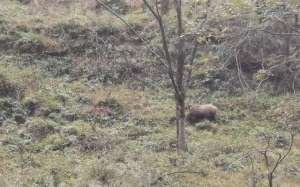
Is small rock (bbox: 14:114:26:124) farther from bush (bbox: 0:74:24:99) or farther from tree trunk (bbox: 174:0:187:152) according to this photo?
tree trunk (bbox: 174:0:187:152)

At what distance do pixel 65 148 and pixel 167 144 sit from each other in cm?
267

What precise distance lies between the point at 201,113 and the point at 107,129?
2.94 metres

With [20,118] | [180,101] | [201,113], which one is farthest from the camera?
[201,113]

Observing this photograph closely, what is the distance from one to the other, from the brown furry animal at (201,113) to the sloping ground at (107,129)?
38 centimetres

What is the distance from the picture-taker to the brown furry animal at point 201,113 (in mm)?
15734

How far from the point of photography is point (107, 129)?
14711 mm

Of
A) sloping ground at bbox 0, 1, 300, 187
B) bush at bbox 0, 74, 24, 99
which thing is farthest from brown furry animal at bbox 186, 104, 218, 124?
bush at bbox 0, 74, 24, 99

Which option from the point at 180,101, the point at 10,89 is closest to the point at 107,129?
the point at 180,101

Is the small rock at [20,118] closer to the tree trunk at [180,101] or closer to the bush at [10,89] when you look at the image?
the bush at [10,89]

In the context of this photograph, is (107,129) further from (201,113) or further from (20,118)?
(201,113)

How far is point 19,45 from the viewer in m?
18.7

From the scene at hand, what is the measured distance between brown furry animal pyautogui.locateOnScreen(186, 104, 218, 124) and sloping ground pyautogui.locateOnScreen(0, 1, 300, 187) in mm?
378

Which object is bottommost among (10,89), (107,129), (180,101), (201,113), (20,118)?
(107,129)

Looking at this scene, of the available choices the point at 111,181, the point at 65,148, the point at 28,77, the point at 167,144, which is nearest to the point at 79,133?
the point at 65,148
